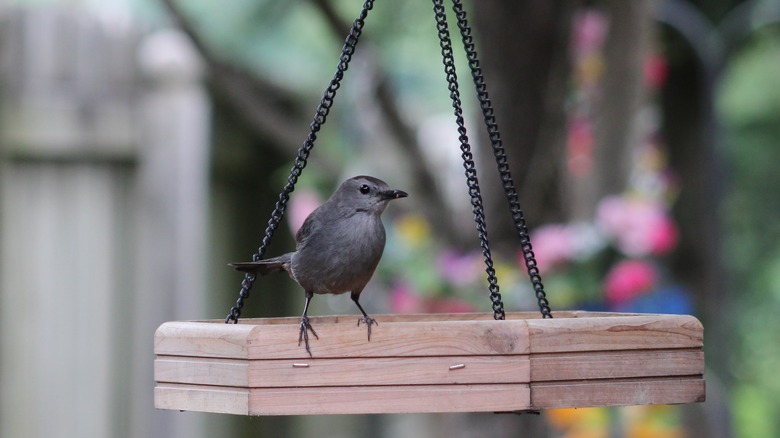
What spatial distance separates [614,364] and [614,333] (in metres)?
0.06

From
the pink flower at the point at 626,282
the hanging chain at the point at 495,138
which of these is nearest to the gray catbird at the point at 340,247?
the hanging chain at the point at 495,138

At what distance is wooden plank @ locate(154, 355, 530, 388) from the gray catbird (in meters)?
0.45

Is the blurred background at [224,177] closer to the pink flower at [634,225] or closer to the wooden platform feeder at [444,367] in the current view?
the pink flower at [634,225]

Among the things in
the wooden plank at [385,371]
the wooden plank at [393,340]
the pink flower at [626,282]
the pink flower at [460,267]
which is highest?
the pink flower at [460,267]

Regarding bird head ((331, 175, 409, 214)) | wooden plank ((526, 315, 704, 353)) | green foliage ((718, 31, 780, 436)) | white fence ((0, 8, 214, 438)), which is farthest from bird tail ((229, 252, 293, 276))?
green foliage ((718, 31, 780, 436))

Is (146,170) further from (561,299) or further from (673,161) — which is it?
(673,161)

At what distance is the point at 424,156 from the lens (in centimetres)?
466

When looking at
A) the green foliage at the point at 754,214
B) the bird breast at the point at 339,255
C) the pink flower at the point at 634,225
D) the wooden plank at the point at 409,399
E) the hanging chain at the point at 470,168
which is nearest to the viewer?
the wooden plank at the point at 409,399

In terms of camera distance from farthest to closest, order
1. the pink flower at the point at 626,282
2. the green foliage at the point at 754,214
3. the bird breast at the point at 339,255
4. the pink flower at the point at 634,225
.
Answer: the green foliage at the point at 754,214 < the pink flower at the point at 634,225 < the pink flower at the point at 626,282 < the bird breast at the point at 339,255

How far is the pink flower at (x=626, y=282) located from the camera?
426 centimetres

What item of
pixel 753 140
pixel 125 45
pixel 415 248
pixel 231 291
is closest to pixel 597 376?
pixel 415 248

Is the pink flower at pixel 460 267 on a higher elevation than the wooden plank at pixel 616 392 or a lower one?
higher

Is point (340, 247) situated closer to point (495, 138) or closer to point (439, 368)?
point (495, 138)

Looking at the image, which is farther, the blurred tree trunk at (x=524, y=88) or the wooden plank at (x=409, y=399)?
the blurred tree trunk at (x=524, y=88)
